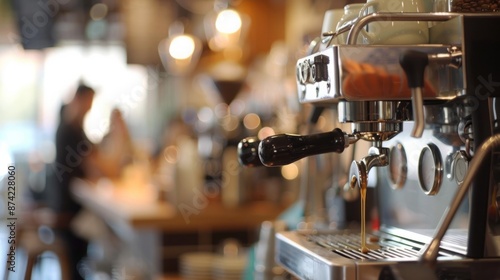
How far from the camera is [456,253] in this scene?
93 cm

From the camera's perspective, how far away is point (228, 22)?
361cm

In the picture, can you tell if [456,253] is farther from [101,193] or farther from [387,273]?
[101,193]

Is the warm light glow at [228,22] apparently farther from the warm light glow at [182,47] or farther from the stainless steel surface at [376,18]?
the stainless steel surface at [376,18]

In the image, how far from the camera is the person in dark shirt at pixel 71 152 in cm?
491

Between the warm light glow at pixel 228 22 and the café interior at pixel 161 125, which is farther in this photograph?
the warm light glow at pixel 228 22

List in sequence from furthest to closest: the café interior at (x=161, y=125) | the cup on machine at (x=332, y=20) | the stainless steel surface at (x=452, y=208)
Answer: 1. the café interior at (x=161, y=125)
2. the cup on machine at (x=332, y=20)
3. the stainless steel surface at (x=452, y=208)

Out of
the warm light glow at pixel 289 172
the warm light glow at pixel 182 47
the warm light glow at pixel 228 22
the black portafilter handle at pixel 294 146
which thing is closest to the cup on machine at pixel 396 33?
the black portafilter handle at pixel 294 146

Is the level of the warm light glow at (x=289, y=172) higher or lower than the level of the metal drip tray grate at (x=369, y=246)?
higher

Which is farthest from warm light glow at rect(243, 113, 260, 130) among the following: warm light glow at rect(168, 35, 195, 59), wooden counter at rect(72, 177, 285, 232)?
warm light glow at rect(168, 35, 195, 59)

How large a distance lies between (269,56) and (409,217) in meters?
3.75

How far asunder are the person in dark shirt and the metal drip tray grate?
397cm

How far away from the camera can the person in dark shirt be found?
4910mm

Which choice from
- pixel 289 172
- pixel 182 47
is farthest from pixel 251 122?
pixel 182 47

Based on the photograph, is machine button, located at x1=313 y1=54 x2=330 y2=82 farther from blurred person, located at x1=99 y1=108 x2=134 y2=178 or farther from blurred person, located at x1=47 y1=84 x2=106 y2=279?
blurred person, located at x1=47 y1=84 x2=106 y2=279
